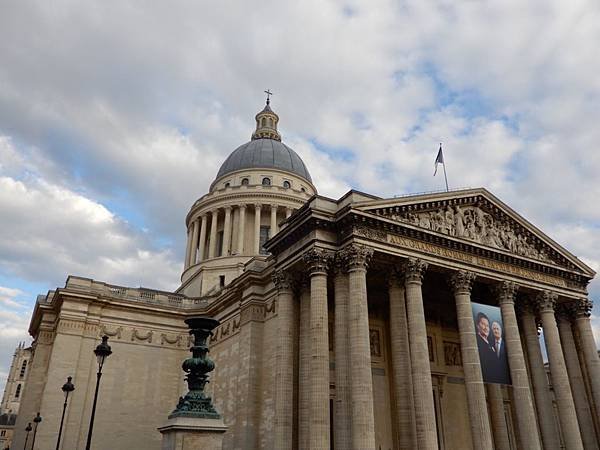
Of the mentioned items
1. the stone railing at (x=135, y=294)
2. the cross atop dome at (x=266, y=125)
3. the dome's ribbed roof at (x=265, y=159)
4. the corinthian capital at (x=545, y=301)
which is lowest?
the corinthian capital at (x=545, y=301)

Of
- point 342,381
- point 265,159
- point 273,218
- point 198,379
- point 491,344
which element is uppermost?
point 265,159

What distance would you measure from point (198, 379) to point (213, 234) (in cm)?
3785

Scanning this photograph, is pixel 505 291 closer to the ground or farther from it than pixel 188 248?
closer to the ground

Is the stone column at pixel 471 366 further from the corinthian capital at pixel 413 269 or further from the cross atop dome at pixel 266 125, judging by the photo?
the cross atop dome at pixel 266 125

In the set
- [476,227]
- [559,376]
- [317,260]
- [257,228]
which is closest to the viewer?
[317,260]

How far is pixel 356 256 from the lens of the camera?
2500 cm

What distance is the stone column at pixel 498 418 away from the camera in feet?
98.5

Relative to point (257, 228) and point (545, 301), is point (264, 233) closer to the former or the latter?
point (257, 228)

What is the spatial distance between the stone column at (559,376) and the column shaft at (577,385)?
7.48ft

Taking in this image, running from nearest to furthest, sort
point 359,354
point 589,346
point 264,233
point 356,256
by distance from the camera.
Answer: point 359,354, point 356,256, point 589,346, point 264,233

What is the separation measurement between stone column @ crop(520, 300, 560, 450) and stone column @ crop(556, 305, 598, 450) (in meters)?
1.95

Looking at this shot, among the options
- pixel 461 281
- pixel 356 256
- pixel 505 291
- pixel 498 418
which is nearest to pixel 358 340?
pixel 356 256

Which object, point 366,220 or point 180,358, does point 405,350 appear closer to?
point 366,220

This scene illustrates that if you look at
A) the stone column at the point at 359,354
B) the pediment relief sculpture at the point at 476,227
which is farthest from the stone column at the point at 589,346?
the stone column at the point at 359,354
